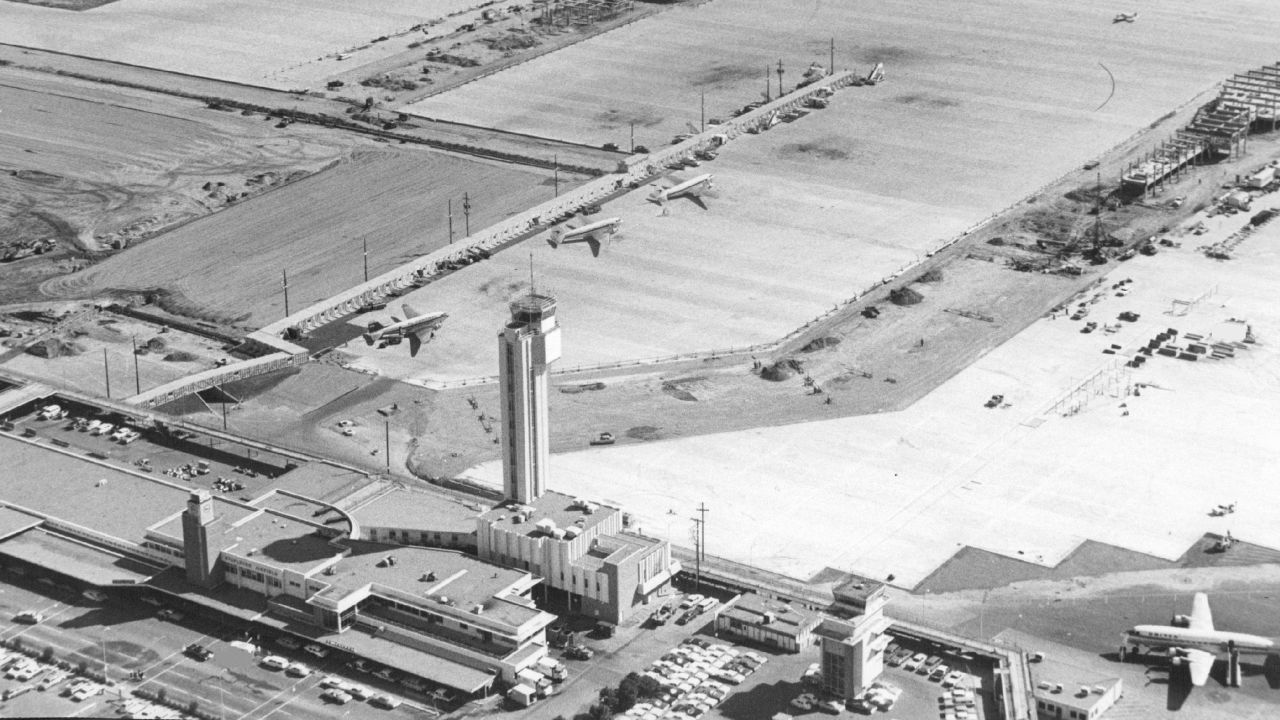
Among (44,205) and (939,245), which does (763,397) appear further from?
(44,205)

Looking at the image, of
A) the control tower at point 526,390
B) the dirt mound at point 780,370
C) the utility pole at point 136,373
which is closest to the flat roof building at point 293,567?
the control tower at point 526,390

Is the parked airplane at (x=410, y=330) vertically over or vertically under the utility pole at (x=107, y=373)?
over

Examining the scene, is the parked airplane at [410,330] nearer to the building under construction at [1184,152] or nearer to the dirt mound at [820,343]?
the dirt mound at [820,343]

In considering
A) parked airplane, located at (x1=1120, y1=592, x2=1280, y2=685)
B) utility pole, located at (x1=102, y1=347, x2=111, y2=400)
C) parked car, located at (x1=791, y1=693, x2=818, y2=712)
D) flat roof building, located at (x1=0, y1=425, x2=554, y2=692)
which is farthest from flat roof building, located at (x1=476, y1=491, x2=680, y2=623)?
utility pole, located at (x1=102, y1=347, x2=111, y2=400)

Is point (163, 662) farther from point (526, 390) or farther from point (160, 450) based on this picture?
point (160, 450)

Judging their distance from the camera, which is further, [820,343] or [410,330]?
[410,330]

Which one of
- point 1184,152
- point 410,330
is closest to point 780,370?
point 410,330

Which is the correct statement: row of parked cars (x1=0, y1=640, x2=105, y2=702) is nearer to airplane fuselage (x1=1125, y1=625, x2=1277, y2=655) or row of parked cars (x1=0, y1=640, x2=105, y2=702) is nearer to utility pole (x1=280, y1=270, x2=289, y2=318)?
utility pole (x1=280, y1=270, x2=289, y2=318)
